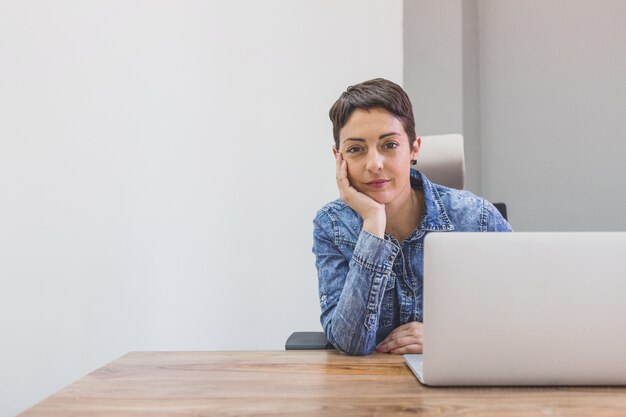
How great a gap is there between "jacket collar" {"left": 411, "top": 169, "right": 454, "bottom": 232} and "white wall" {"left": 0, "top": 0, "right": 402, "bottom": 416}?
1054mm

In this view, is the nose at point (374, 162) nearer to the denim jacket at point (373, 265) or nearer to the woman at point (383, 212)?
the woman at point (383, 212)

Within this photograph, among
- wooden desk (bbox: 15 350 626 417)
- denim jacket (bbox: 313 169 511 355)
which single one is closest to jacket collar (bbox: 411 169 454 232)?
denim jacket (bbox: 313 169 511 355)

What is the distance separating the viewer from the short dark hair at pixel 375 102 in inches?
56.0

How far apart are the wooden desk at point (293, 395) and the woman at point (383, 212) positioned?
302 millimetres

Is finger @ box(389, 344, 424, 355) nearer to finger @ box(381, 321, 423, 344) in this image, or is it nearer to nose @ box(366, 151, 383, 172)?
finger @ box(381, 321, 423, 344)

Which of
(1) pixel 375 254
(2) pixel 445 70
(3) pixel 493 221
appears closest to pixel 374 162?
(1) pixel 375 254

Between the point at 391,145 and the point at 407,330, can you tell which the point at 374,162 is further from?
the point at 407,330

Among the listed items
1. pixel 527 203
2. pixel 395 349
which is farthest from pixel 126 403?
pixel 527 203

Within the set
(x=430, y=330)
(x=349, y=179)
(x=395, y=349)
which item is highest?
(x=349, y=179)

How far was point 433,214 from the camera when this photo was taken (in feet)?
4.76

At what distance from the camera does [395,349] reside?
1.22 meters

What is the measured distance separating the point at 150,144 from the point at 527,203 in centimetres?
183

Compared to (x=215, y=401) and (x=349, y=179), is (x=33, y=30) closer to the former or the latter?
(x=349, y=179)

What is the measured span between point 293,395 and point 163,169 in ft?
5.62
